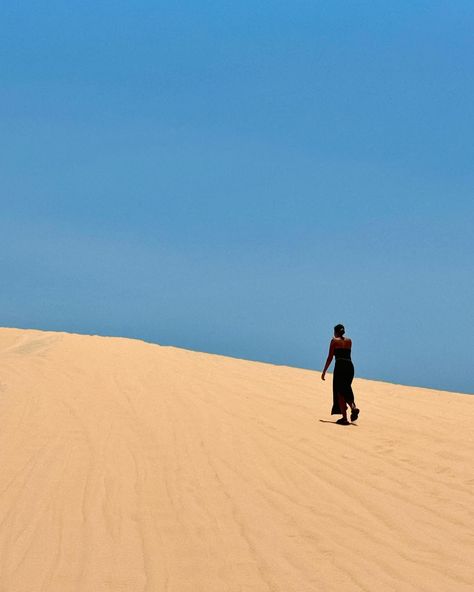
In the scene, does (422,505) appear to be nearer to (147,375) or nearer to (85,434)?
(85,434)

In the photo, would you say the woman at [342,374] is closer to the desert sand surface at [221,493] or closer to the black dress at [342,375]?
the black dress at [342,375]

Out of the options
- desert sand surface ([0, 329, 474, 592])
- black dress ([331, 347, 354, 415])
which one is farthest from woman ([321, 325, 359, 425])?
desert sand surface ([0, 329, 474, 592])

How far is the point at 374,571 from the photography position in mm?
5207

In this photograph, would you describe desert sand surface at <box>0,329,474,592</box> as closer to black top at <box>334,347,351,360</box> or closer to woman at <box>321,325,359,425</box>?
woman at <box>321,325,359,425</box>

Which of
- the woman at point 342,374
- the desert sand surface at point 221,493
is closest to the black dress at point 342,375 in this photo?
the woman at point 342,374

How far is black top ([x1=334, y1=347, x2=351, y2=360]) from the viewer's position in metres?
12.7

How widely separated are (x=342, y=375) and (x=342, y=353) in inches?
15.4

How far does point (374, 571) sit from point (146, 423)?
20.1 feet

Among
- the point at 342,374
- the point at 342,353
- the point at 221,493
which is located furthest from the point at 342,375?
the point at 221,493

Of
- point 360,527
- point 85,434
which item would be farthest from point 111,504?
point 85,434

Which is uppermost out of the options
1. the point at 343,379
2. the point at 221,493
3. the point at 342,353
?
the point at 342,353

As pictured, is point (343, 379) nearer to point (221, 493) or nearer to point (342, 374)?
point (342, 374)

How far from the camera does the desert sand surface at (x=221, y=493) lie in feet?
16.9

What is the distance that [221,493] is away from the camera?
289 inches
